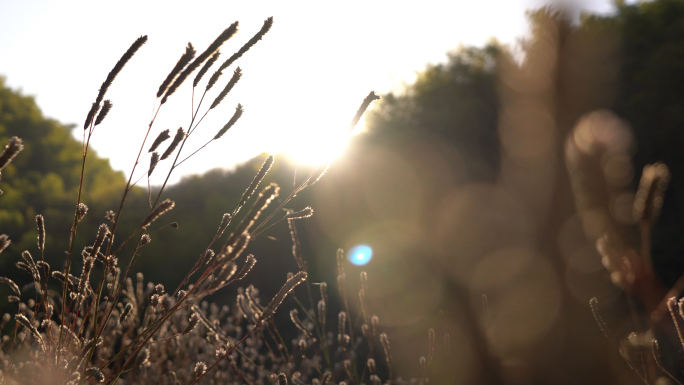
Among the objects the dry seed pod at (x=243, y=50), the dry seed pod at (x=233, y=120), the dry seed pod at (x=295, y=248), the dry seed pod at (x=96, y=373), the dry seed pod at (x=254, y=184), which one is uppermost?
the dry seed pod at (x=243, y=50)

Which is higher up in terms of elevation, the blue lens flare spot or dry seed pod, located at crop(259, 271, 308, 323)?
dry seed pod, located at crop(259, 271, 308, 323)

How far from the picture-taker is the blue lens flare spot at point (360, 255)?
7.69 meters

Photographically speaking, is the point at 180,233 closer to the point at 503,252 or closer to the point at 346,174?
the point at 346,174

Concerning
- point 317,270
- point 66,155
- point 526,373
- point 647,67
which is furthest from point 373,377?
point 66,155

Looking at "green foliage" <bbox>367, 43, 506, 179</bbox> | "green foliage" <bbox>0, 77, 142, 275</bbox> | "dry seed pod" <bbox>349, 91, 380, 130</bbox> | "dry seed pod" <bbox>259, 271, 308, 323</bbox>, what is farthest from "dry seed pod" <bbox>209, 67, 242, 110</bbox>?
"green foliage" <bbox>367, 43, 506, 179</bbox>

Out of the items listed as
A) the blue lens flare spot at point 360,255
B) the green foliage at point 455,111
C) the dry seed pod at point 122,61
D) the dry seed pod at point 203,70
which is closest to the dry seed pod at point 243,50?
the dry seed pod at point 203,70

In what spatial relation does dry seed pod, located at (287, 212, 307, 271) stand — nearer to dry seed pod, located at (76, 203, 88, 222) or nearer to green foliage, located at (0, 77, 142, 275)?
dry seed pod, located at (76, 203, 88, 222)

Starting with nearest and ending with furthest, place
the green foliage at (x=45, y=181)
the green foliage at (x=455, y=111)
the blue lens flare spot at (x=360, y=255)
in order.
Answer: the blue lens flare spot at (x=360, y=255) → the green foliage at (x=45, y=181) → the green foliage at (x=455, y=111)

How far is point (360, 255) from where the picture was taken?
7.83 metres

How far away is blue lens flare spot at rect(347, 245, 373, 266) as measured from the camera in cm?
769

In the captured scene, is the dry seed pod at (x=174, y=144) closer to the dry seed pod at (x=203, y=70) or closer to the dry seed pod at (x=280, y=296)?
the dry seed pod at (x=203, y=70)

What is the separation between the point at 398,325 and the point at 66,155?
46.8ft

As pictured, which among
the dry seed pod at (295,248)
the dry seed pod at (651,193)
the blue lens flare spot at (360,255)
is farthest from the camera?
the blue lens flare spot at (360,255)

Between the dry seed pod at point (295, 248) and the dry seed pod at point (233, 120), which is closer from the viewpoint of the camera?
the dry seed pod at point (233, 120)
